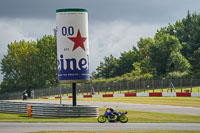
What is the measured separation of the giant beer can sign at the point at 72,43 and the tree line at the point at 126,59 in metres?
65.6

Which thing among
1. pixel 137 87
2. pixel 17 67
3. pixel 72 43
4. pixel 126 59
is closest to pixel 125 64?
pixel 126 59

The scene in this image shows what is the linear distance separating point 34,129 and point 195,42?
313ft

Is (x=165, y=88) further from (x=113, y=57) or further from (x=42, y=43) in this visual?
(x=113, y=57)

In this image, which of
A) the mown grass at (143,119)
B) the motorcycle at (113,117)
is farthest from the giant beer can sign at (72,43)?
the motorcycle at (113,117)

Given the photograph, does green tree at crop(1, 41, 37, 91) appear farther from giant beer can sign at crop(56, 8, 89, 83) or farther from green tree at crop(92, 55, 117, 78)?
giant beer can sign at crop(56, 8, 89, 83)

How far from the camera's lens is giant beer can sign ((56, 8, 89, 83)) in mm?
34094

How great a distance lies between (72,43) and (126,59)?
110 m

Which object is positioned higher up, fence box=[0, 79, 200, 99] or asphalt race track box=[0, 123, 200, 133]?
fence box=[0, 79, 200, 99]

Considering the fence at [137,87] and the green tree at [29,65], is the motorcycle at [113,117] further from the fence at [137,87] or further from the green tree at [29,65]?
the green tree at [29,65]

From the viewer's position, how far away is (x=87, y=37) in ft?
114

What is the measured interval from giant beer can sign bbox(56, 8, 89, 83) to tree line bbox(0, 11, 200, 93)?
215ft

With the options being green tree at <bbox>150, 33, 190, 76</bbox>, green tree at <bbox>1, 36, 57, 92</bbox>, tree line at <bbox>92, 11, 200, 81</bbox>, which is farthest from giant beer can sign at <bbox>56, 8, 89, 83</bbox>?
green tree at <bbox>1, 36, 57, 92</bbox>

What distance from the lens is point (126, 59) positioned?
144m

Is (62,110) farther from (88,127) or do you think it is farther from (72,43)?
(88,127)
